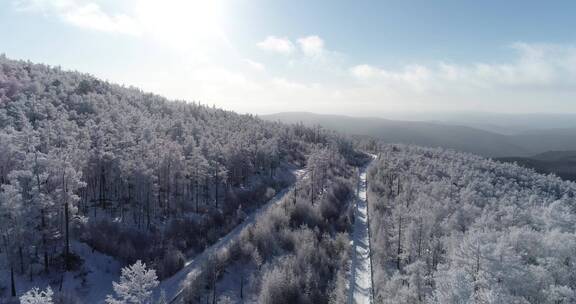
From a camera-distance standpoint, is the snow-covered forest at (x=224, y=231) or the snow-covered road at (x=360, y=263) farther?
the snow-covered road at (x=360, y=263)

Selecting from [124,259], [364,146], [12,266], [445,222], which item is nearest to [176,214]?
[124,259]

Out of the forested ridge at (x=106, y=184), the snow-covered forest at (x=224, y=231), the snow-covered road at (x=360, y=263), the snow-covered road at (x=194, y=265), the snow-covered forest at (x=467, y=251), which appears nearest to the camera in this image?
the snow-covered forest at (x=467, y=251)

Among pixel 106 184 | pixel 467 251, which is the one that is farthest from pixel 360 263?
pixel 106 184

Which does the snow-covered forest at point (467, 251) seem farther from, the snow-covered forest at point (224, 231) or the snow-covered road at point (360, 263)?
the snow-covered road at point (360, 263)

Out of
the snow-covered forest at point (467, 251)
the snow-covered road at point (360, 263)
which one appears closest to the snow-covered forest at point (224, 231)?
the snow-covered forest at point (467, 251)

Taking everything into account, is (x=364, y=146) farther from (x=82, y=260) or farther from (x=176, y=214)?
(x=82, y=260)

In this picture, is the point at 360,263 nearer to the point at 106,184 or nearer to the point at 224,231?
the point at 224,231
